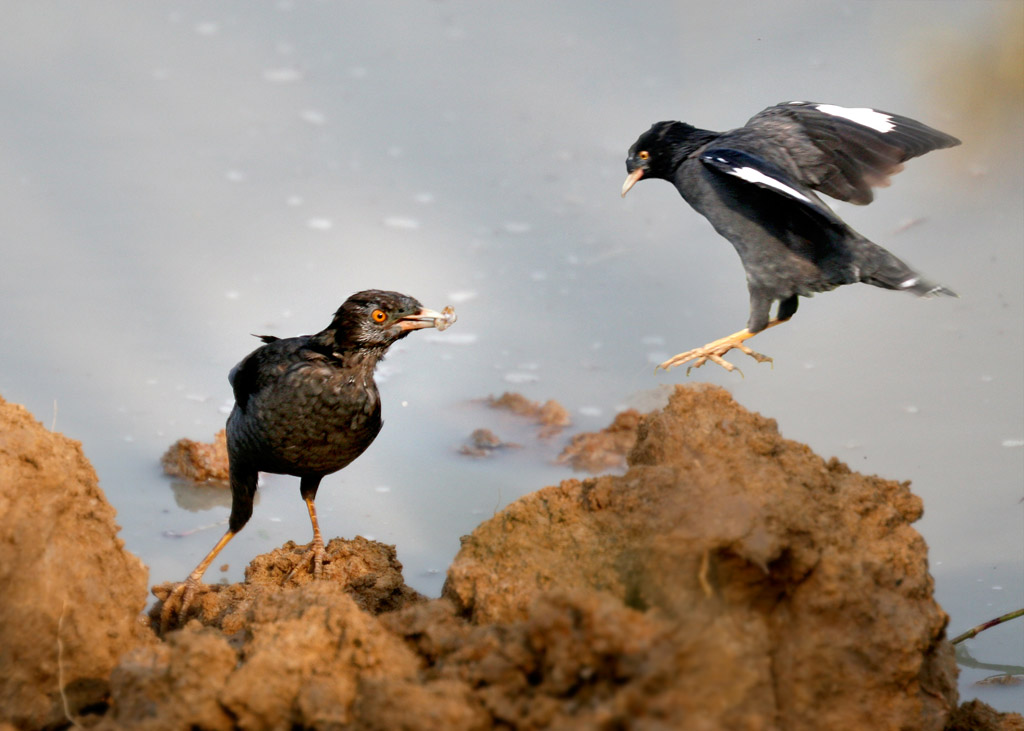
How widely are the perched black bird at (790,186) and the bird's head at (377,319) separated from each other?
1.03 m

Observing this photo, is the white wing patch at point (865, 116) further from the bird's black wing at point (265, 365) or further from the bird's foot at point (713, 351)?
the bird's black wing at point (265, 365)

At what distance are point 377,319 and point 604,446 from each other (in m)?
2.18

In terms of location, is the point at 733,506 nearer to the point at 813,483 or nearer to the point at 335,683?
the point at 813,483

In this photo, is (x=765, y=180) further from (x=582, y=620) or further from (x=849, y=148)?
(x=582, y=620)

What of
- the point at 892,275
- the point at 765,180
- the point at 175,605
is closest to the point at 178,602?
the point at 175,605

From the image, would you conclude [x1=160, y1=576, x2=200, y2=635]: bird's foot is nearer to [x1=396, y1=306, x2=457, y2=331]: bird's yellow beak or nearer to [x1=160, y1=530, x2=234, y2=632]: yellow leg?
[x1=160, y1=530, x2=234, y2=632]: yellow leg

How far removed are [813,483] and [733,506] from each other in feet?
1.37

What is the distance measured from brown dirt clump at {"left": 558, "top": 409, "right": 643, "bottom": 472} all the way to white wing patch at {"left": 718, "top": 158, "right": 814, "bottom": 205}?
205 cm

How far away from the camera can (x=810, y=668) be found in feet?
8.88

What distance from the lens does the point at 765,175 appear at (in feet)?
14.5

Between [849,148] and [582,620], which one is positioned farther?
[849,148]

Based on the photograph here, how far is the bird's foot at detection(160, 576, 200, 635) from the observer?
428 centimetres

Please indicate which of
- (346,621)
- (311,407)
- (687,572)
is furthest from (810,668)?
(311,407)

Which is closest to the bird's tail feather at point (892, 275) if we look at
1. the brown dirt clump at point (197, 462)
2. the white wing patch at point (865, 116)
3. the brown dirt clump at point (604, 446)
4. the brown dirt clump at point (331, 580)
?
the white wing patch at point (865, 116)
